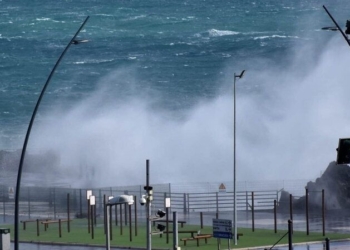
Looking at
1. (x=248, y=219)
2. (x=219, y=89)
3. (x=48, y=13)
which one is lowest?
(x=248, y=219)

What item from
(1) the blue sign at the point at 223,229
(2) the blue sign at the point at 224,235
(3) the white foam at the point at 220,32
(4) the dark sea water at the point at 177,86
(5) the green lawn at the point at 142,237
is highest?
(3) the white foam at the point at 220,32

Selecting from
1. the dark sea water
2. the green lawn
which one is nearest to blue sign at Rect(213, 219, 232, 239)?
the green lawn

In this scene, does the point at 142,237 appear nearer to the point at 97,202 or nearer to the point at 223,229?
the point at 223,229

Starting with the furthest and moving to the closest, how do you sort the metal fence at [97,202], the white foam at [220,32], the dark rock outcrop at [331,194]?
the white foam at [220,32], the metal fence at [97,202], the dark rock outcrop at [331,194]

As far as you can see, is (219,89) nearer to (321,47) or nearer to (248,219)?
(321,47)

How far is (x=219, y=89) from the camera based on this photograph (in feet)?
399

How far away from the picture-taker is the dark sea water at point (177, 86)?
7956 cm

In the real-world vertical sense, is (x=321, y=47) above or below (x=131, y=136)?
above

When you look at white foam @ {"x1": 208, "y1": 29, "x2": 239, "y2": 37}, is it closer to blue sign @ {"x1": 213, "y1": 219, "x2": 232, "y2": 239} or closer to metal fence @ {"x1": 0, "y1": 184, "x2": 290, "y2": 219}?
metal fence @ {"x1": 0, "y1": 184, "x2": 290, "y2": 219}

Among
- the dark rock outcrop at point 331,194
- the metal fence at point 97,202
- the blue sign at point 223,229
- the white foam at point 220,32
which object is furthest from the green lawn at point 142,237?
the white foam at point 220,32

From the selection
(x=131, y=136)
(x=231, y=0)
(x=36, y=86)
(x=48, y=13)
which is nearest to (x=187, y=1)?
(x=231, y=0)

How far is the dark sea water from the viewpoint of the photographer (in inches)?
3132

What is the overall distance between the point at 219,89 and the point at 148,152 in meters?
40.5

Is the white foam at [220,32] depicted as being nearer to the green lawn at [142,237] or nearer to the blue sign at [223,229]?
the green lawn at [142,237]
